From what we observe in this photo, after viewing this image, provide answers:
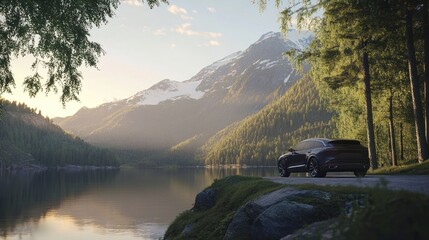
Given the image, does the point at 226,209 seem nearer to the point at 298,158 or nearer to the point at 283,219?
the point at 283,219

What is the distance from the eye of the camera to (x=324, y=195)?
36.8 feet

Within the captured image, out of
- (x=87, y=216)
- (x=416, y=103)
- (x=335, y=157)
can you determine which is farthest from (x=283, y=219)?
(x=87, y=216)

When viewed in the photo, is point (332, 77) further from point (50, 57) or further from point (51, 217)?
point (51, 217)

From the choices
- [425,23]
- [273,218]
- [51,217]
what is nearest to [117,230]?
[51,217]

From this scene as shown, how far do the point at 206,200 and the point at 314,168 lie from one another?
18.8 ft

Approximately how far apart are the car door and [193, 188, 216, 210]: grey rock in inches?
196

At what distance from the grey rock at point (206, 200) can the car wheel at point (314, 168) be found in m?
5.12

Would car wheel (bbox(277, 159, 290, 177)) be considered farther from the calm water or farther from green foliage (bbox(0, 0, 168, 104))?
the calm water

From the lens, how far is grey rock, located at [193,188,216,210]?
2142 centimetres

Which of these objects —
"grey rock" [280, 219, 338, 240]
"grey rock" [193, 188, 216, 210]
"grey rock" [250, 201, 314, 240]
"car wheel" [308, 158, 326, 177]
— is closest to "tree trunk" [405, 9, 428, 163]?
"car wheel" [308, 158, 326, 177]

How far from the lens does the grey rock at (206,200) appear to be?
2142 centimetres

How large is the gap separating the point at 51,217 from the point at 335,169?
4658cm

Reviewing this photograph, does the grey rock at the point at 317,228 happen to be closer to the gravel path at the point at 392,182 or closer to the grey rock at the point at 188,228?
the gravel path at the point at 392,182

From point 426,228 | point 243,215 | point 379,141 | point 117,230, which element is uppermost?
point 379,141
